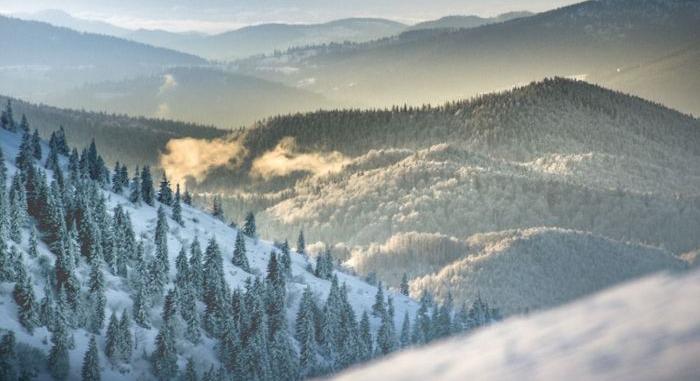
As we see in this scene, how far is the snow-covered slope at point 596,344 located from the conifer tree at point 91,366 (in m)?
91.7

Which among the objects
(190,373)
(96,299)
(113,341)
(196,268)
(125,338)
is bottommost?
(190,373)

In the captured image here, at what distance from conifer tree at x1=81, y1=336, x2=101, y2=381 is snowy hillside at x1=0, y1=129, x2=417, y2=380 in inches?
45.0

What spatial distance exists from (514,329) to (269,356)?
113486 mm

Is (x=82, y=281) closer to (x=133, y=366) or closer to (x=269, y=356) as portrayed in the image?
(x=133, y=366)

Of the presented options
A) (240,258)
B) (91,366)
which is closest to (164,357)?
(91,366)

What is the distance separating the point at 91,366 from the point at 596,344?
93486mm

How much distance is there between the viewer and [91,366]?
94.4m

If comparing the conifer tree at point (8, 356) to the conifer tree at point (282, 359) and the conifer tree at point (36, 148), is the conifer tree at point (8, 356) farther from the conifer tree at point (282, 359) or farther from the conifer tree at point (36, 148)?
the conifer tree at point (36, 148)

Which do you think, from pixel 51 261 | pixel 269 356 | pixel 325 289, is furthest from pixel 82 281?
pixel 325 289

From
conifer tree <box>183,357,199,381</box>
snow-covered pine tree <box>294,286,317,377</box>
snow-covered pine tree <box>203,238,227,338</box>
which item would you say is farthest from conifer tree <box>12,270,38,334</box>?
snow-covered pine tree <box>294,286,317,377</box>

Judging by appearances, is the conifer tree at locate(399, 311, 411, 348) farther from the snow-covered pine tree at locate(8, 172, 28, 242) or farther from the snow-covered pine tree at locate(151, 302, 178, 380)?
the snow-covered pine tree at locate(8, 172, 28, 242)

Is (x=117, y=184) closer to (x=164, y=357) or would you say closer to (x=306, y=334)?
(x=306, y=334)

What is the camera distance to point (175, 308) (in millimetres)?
121000

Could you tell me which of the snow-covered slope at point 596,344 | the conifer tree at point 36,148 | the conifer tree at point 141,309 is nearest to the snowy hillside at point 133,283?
the conifer tree at point 141,309
